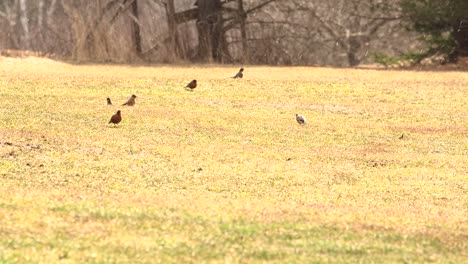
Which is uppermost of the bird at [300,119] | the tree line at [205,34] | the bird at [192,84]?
the tree line at [205,34]

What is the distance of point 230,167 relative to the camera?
54.7 feet

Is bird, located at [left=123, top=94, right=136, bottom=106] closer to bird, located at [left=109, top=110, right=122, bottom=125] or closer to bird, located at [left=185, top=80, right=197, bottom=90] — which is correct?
bird, located at [left=109, top=110, right=122, bottom=125]

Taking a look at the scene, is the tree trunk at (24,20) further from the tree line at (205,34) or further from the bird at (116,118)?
the bird at (116,118)

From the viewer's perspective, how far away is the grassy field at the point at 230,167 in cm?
1079

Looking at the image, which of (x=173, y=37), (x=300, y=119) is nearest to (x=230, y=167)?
(x=300, y=119)

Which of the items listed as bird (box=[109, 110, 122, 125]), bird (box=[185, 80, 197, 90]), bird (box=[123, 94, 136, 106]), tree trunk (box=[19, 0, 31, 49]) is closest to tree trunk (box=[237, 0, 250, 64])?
bird (box=[185, 80, 197, 90])

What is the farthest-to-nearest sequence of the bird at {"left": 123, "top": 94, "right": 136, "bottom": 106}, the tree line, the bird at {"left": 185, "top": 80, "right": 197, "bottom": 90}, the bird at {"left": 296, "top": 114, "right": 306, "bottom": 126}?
the tree line → the bird at {"left": 185, "top": 80, "right": 197, "bottom": 90} → the bird at {"left": 123, "top": 94, "right": 136, "bottom": 106} → the bird at {"left": 296, "top": 114, "right": 306, "bottom": 126}

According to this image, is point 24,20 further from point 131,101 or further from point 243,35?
point 131,101

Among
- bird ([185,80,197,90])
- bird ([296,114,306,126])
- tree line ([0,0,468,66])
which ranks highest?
tree line ([0,0,468,66])

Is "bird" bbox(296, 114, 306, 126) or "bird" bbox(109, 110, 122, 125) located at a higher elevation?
"bird" bbox(109, 110, 122, 125)

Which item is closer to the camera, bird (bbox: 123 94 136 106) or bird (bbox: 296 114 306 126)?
bird (bbox: 296 114 306 126)

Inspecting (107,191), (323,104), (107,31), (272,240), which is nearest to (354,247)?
(272,240)

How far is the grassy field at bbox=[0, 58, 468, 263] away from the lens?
10789mm

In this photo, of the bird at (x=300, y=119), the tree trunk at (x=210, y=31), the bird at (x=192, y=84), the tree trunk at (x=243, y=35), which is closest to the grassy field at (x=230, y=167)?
the bird at (x=300, y=119)
